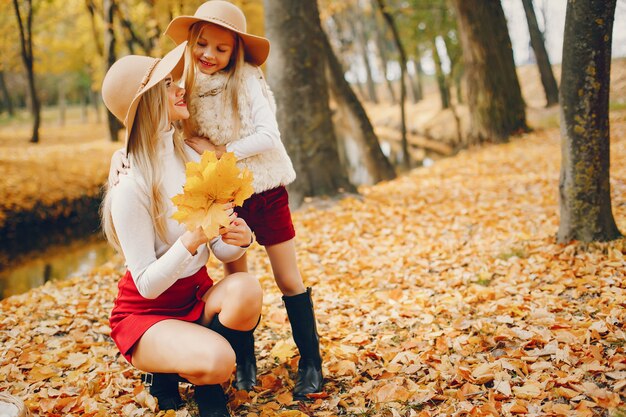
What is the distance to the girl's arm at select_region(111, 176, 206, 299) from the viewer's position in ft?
7.89

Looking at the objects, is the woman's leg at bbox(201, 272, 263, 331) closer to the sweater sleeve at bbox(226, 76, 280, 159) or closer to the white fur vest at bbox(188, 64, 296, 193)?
the white fur vest at bbox(188, 64, 296, 193)

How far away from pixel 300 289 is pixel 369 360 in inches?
26.3

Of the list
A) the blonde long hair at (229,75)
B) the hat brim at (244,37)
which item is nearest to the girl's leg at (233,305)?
the blonde long hair at (229,75)

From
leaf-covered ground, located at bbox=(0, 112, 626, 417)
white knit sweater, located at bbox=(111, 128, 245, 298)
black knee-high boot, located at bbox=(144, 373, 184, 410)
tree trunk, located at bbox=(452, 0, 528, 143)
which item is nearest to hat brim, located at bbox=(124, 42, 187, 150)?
white knit sweater, located at bbox=(111, 128, 245, 298)

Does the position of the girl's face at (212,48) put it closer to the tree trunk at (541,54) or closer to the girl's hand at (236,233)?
the girl's hand at (236,233)

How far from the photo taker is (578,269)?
12.7 feet

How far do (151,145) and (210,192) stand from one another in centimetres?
49

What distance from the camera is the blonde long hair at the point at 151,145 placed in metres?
2.52

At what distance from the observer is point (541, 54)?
16.2 metres

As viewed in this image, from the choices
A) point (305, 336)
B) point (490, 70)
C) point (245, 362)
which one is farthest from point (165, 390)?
point (490, 70)

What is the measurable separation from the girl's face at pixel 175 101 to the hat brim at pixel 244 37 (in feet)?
1.37

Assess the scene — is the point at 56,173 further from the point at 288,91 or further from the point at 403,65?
the point at 403,65

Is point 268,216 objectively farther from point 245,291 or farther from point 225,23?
point 225,23

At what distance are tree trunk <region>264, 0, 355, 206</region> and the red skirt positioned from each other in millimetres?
4270
